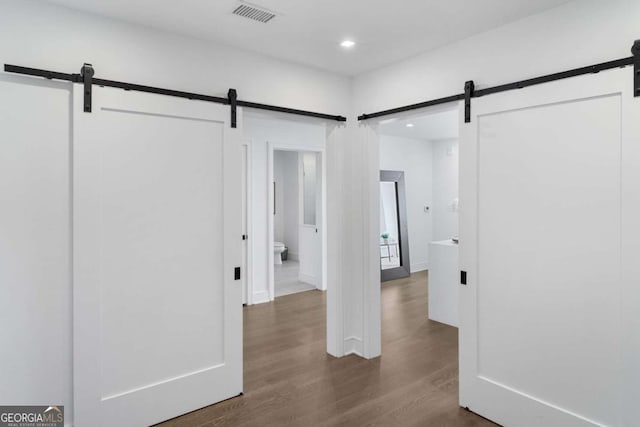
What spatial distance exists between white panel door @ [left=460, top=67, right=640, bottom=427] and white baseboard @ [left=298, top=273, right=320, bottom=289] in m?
3.77

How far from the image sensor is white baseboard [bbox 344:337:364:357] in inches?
144

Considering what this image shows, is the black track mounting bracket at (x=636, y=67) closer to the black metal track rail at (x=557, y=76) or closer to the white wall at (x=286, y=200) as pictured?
the black metal track rail at (x=557, y=76)

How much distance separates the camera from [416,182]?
7863 mm

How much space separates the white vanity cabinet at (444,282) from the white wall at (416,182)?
2.90 meters

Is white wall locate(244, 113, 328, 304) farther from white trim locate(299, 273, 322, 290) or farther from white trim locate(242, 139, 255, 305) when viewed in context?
white trim locate(299, 273, 322, 290)

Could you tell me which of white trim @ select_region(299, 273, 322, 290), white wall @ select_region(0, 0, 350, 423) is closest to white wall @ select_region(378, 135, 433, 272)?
white trim @ select_region(299, 273, 322, 290)

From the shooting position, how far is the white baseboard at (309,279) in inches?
252

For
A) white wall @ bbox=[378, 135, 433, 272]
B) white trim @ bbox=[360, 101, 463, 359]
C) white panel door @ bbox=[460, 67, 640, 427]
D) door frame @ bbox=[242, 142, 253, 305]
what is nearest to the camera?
white panel door @ bbox=[460, 67, 640, 427]

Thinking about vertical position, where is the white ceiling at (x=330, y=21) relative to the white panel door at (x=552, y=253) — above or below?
above

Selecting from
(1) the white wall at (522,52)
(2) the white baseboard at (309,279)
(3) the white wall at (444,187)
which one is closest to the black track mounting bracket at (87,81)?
(1) the white wall at (522,52)

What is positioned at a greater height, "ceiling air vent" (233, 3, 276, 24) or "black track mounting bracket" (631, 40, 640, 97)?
"ceiling air vent" (233, 3, 276, 24)

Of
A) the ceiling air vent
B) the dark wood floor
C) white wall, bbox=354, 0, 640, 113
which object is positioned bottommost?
the dark wood floor

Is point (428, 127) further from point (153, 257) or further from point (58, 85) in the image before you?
point (58, 85)

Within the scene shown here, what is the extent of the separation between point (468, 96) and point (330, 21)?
108cm
